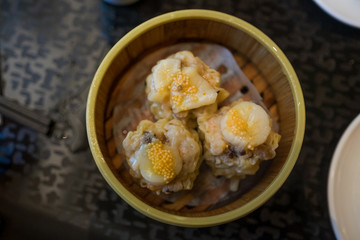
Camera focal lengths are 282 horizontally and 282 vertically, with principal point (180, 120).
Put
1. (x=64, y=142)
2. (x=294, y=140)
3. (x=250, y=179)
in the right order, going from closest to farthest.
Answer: (x=294, y=140)
(x=250, y=179)
(x=64, y=142)

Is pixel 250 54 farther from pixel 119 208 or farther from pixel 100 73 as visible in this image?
pixel 119 208

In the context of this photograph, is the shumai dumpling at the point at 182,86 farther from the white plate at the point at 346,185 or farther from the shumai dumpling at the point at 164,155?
the white plate at the point at 346,185

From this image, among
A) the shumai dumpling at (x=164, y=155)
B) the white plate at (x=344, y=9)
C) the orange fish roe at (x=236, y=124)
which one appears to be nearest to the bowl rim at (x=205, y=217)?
the shumai dumpling at (x=164, y=155)

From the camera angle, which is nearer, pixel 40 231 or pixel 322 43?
pixel 40 231

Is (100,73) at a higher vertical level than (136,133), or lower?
higher

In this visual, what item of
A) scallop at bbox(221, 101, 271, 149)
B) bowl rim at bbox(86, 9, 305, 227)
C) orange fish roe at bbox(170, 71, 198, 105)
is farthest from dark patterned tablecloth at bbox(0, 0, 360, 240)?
orange fish roe at bbox(170, 71, 198, 105)

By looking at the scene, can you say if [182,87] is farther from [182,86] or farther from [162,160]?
[162,160]

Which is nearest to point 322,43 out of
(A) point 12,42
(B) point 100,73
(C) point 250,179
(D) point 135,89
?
(C) point 250,179

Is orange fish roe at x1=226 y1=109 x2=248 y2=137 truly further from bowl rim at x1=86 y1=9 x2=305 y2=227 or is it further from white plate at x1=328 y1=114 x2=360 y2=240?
white plate at x1=328 y1=114 x2=360 y2=240

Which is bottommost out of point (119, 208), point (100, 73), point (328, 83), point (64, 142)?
point (119, 208)
